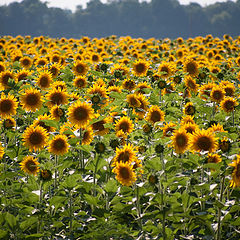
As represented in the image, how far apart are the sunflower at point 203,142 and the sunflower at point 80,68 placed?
326cm

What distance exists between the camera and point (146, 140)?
3.92 metres

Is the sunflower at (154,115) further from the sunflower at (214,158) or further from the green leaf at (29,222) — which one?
the green leaf at (29,222)

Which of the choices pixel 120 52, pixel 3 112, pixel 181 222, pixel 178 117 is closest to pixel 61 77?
pixel 3 112

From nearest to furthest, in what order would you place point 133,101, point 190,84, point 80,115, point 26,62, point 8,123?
1. point 80,115
2. point 8,123
3. point 133,101
4. point 190,84
5. point 26,62

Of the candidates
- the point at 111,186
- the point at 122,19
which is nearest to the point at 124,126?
the point at 111,186

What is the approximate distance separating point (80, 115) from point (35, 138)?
1.67ft

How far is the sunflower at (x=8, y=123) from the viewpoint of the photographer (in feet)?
13.9

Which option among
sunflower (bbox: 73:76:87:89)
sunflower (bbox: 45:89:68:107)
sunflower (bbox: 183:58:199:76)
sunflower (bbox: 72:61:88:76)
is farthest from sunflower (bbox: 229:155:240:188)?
sunflower (bbox: 72:61:88:76)

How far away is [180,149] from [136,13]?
86.4 metres

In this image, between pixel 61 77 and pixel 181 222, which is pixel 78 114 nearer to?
pixel 181 222

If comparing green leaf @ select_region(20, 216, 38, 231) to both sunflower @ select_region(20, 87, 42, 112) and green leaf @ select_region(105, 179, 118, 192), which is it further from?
sunflower @ select_region(20, 87, 42, 112)

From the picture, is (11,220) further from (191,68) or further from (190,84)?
(191,68)

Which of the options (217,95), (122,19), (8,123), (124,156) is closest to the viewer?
(124,156)

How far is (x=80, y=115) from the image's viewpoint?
3.78 m
